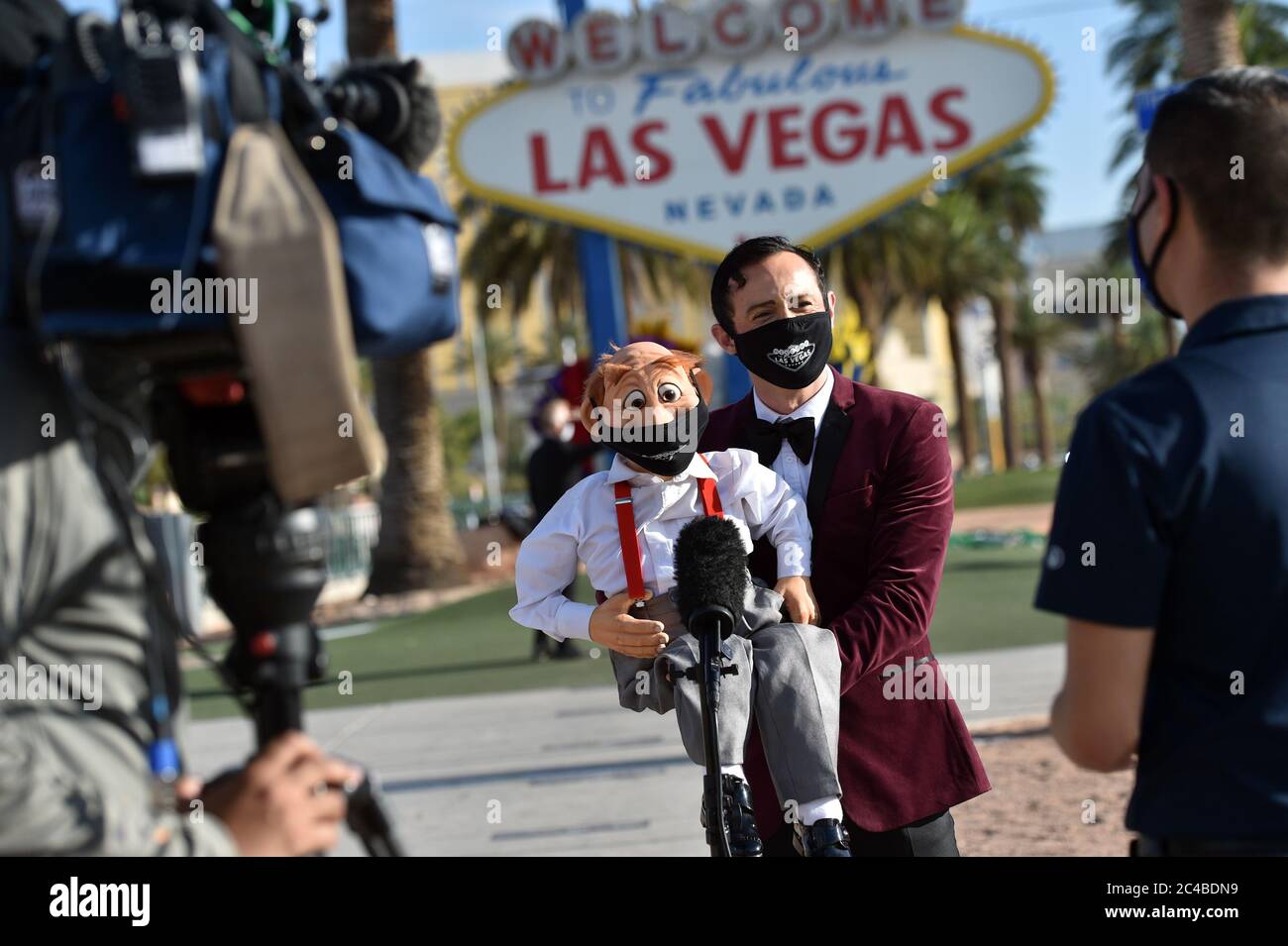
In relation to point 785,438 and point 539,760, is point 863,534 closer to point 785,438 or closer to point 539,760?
point 785,438

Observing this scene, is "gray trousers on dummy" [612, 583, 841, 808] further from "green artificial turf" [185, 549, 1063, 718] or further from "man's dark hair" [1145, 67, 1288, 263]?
"green artificial turf" [185, 549, 1063, 718]

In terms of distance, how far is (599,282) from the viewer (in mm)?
14242

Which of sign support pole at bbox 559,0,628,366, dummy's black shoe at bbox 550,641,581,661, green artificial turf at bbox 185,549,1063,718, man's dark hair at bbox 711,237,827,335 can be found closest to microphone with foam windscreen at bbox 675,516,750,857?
man's dark hair at bbox 711,237,827,335

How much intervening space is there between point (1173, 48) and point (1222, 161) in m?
33.5

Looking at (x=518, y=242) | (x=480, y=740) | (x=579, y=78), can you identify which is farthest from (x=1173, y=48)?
(x=480, y=740)

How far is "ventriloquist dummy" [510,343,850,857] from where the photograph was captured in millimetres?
2770

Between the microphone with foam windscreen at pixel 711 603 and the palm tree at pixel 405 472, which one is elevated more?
the microphone with foam windscreen at pixel 711 603

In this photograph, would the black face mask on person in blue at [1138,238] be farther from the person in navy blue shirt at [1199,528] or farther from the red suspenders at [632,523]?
the red suspenders at [632,523]

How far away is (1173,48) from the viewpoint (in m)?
32.5

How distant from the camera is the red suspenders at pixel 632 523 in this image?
286cm

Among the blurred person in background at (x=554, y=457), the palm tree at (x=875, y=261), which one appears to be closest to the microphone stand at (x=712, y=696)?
the blurred person in background at (x=554, y=457)

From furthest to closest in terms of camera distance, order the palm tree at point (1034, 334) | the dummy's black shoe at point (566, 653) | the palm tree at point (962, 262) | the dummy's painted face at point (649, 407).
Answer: the palm tree at point (1034, 334) → the palm tree at point (962, 262) → the dummy's black shoe at point (566, 653) → the dummy's painted face at point (649, 407)

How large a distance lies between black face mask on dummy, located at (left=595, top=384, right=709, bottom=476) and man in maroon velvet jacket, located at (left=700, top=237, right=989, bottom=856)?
27cm

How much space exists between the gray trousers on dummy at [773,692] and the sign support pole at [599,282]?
35.7 ft
